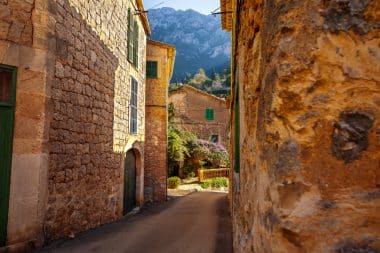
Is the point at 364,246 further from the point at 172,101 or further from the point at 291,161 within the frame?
the point at 172,101

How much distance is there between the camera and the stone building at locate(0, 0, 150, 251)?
4.41 m

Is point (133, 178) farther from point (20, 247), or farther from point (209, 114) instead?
point (209, 114)

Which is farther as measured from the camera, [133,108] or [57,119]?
[133,108]

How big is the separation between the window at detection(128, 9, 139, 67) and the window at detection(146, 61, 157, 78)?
120 inches

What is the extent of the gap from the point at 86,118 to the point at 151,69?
8.61 metres

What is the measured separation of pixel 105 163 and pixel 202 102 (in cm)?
2352

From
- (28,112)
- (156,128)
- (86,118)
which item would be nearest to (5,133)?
(28,112)

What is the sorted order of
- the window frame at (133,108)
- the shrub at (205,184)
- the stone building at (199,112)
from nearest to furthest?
the window frame at (133,108) < the shrub at (205,184) < the stone building at (199,112)

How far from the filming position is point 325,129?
1.24 meters

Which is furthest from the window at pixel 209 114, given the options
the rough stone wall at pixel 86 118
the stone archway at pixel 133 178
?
the rough stone wall at pixel 86 118

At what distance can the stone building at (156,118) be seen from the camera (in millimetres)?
14211

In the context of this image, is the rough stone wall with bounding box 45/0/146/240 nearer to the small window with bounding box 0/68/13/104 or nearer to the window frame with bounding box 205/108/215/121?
the small window with bounding box 0/68/13/104

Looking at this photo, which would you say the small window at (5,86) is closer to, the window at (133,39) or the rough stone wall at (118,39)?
the rough stone wall at (118,39)

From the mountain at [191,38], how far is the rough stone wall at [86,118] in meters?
67.2
